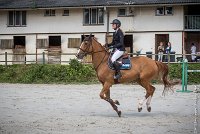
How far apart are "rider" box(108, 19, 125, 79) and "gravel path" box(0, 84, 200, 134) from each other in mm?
1552

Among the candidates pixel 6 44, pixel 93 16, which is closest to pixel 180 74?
pixel 93 16

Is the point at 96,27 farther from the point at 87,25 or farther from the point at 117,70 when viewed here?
the point at 117,70

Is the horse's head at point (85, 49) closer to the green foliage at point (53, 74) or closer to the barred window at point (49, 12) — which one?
the green foliage at point (53, 74)

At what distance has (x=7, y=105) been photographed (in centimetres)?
2002

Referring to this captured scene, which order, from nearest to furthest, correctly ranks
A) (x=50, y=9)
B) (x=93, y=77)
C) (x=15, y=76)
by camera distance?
(x=93, y=77)
(x=15, y=76)
(x=50, y=9)

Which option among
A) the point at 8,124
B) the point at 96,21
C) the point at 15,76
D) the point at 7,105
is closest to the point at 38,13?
the point at 96,21

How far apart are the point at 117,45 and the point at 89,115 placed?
2453 mm

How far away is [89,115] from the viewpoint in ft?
55.0

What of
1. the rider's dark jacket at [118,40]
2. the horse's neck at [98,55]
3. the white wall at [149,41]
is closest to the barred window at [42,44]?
the white wall at [149,41]

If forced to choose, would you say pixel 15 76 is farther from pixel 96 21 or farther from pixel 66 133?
pixel 66 133

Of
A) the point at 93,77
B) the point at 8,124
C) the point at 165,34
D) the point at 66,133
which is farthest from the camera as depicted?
the point at 165,34

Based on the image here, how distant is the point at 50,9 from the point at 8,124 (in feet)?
129

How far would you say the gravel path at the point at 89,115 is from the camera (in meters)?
13.3

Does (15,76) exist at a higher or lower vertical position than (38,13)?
lower
